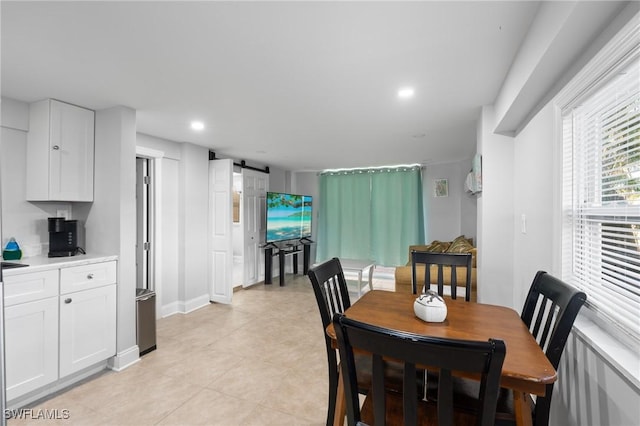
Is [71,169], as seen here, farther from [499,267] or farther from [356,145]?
[499,267]

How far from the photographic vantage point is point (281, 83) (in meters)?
2.16

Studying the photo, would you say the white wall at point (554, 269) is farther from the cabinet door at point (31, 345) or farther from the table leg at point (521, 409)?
the cabinet door at point (31, 345)

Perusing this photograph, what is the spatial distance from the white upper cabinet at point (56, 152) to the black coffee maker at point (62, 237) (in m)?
0.21

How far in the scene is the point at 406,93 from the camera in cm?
233

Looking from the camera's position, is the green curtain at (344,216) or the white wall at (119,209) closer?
the white wall at (119,209)

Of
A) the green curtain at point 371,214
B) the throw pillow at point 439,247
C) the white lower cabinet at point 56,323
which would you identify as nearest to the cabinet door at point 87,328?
the white lower cabinet at point 56,323

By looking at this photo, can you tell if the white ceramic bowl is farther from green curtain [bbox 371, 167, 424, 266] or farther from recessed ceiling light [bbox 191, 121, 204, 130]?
green curtain [bbox 371, 167, 424, 266]

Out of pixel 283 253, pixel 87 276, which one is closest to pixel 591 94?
pixel 87 276

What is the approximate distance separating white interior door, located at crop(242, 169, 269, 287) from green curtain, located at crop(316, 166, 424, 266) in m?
1.47

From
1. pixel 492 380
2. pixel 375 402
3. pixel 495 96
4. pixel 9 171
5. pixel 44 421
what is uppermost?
pixel 495 96

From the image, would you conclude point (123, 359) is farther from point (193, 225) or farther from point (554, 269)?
point (554, 269)

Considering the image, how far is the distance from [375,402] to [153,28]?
1959 mm

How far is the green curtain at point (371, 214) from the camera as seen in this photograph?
5816mm

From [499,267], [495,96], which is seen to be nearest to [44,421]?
[499,267]
